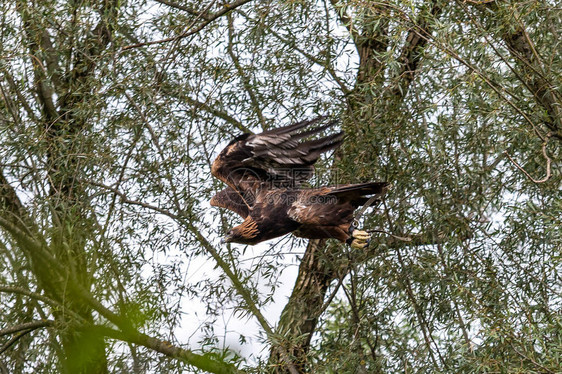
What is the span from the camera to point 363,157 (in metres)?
4.43

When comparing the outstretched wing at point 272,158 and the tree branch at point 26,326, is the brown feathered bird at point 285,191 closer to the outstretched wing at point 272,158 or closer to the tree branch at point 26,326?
the outstretched wing at point 272,158

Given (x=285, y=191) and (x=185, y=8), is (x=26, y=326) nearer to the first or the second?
(x=285, y=191)

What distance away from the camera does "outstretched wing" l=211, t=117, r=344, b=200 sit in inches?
137

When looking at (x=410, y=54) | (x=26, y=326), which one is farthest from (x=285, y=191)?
(x=26, y=326)

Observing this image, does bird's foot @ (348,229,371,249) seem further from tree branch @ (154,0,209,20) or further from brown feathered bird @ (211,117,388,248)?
tree branch @ (154,0,209,20)

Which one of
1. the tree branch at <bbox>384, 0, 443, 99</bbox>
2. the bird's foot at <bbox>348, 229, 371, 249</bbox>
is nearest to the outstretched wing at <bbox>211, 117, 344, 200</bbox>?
the bird's foot at <bbox>348, 229, 371, 249</bbox>

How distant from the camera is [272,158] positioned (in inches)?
137

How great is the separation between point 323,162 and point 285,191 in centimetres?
134

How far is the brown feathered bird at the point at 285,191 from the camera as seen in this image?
329cm

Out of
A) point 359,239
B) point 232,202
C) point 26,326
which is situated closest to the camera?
point 359,239

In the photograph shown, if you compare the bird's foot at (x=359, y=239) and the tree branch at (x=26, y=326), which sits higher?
the tree branch at (x=26, y=326)

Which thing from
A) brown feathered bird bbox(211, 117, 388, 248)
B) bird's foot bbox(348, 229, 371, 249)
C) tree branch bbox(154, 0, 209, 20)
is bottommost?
bird's foot bbox(348, 229, 371, 249)

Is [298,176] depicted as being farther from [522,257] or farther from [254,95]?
[522,257]

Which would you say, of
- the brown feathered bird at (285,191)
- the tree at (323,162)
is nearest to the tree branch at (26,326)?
the tree at (323,162)
